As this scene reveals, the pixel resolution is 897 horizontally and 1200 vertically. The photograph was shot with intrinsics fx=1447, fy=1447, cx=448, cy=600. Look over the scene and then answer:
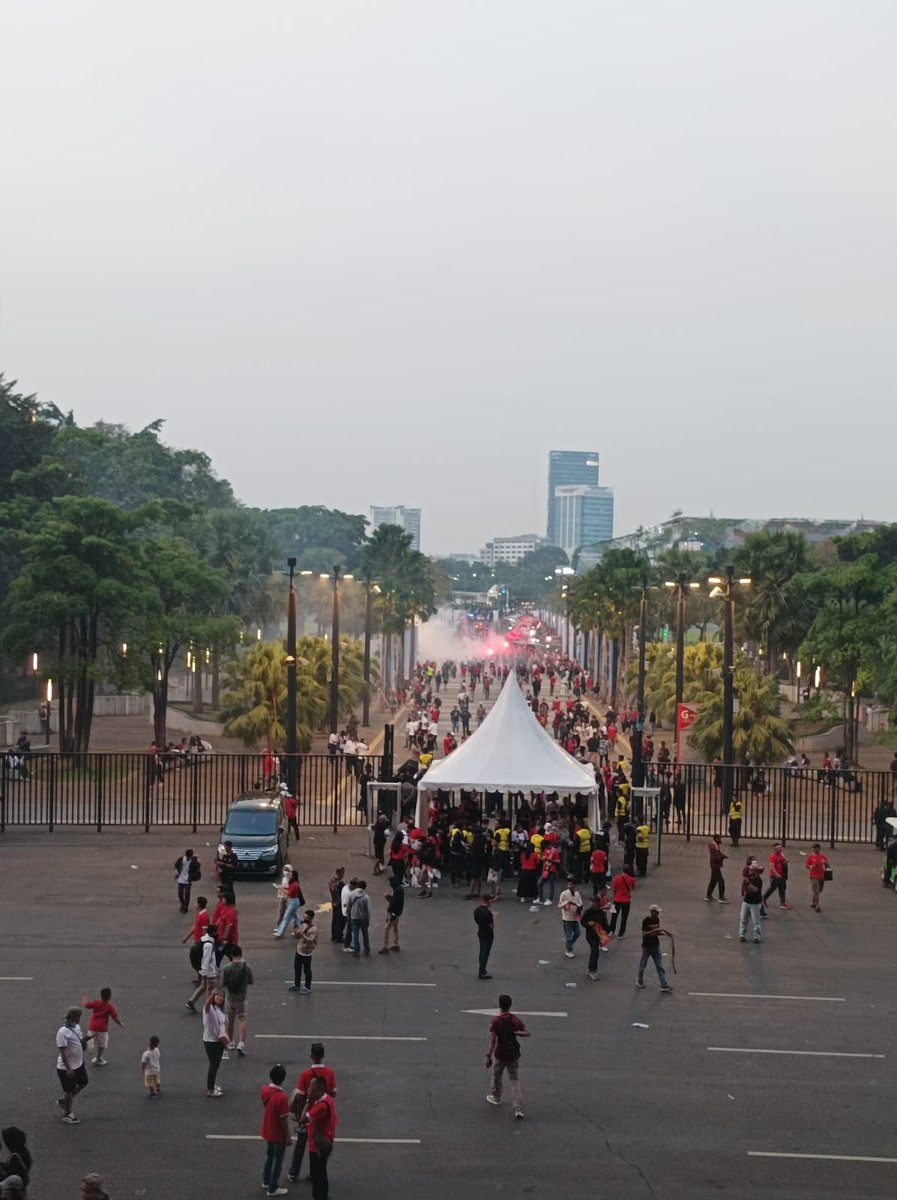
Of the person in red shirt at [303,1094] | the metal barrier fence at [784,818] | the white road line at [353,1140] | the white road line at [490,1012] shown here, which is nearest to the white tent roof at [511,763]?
the metal barrier fence at [784,818]

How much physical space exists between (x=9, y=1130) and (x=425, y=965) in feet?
35.7

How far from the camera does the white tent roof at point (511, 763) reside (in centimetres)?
2995

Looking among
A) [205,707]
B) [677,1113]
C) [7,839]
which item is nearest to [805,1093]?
[677,1113]

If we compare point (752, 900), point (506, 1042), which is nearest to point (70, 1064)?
point (506, 1042)

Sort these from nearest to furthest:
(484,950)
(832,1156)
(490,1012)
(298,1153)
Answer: (298,1153) < (832,1156) < (490,1012) < (484,950)

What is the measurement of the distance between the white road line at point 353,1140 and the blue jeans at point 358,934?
25.5 feet

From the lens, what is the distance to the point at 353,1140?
1411 centimetres

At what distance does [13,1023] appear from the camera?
708 inches

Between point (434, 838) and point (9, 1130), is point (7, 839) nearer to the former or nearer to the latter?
point (434, 838)

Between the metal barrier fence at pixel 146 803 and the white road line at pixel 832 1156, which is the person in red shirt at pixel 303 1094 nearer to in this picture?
the white road line at pixel 832 1156

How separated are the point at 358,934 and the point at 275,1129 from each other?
31.9 feet

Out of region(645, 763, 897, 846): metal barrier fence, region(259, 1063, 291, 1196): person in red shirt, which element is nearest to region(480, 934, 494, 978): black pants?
region(259, 1063, 291, 1196): person in red shirt

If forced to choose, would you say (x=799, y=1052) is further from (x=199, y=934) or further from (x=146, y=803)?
(x=146, y=803)

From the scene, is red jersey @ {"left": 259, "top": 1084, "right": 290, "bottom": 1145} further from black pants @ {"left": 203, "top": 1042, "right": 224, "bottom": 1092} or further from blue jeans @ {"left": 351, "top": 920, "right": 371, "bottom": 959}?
blue jeans @ {"left": 351, "top": 920, "right": 371, "bottom": 959}
